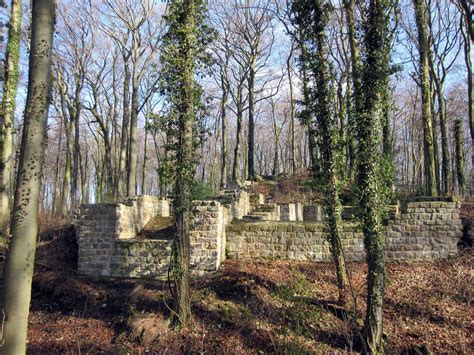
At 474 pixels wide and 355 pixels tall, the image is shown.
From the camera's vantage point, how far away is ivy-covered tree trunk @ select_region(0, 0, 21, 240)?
12.4m

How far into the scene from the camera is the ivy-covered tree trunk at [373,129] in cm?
760

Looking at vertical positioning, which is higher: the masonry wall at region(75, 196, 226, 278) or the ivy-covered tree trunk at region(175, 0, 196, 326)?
the ivy-covered tree trunk at region(175, 0, 196, 326)

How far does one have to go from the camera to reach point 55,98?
77.1 ft

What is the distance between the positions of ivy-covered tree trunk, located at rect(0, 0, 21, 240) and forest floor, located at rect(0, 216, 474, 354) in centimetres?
279

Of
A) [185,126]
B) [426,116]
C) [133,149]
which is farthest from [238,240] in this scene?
[133,149]

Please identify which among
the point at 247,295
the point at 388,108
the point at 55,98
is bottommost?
the point at 247,295

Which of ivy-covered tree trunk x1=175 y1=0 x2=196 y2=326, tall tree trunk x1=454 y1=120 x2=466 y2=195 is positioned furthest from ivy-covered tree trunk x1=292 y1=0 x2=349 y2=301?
tall tree trunk x1=454 y1=120 x2=466 y2=195

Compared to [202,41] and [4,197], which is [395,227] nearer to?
[202,41]

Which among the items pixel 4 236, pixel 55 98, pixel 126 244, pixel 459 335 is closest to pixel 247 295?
pixel 126 244

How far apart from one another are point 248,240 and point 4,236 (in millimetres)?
7377

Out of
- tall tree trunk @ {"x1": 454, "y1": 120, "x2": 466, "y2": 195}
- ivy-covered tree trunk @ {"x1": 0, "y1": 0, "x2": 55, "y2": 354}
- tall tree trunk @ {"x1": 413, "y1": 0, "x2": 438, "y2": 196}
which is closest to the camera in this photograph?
ivy-covered tree trunk @ {"x1": 0, "y1": 0, "x2": 55, "y2": 354}

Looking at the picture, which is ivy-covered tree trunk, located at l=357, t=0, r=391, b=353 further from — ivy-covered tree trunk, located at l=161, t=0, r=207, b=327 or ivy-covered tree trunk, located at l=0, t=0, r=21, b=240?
ivy-covered tree trunk, located at l=0, t=0, r=21, b=240

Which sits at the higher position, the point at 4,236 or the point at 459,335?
the point at 4,236

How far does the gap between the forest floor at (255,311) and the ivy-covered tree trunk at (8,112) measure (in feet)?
9.15
